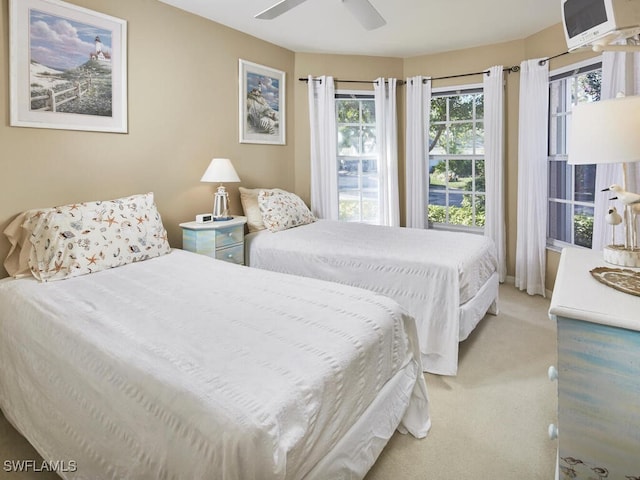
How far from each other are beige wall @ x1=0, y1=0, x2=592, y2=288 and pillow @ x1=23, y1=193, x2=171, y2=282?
31 centimetres

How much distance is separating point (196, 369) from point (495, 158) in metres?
3.81

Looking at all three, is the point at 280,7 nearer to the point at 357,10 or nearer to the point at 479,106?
the point at 357,10

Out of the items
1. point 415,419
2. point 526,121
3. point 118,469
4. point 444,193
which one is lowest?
point 415,419

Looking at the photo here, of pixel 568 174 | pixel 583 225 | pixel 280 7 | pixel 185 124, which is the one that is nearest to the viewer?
pixel 280 7

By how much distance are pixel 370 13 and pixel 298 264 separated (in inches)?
68.5

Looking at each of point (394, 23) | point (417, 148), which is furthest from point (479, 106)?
point (394, 23)

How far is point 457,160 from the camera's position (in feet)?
14.6

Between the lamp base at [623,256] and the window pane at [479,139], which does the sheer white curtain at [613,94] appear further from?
the window pane at [479,139]

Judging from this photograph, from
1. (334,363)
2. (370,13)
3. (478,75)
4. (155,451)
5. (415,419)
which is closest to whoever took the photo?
(155,451)

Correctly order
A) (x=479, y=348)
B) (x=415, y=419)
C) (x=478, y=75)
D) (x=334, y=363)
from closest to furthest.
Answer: (x=334, y=363) < (x=415, y=419) < (x=479, y=348) < (x=478, y=75)

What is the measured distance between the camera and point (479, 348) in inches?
108

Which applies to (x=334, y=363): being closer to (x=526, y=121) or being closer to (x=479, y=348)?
(x=479, y=348)

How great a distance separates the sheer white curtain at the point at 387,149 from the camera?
4457 mm

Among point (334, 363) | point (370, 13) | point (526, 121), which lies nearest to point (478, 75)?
point (526, 121)
